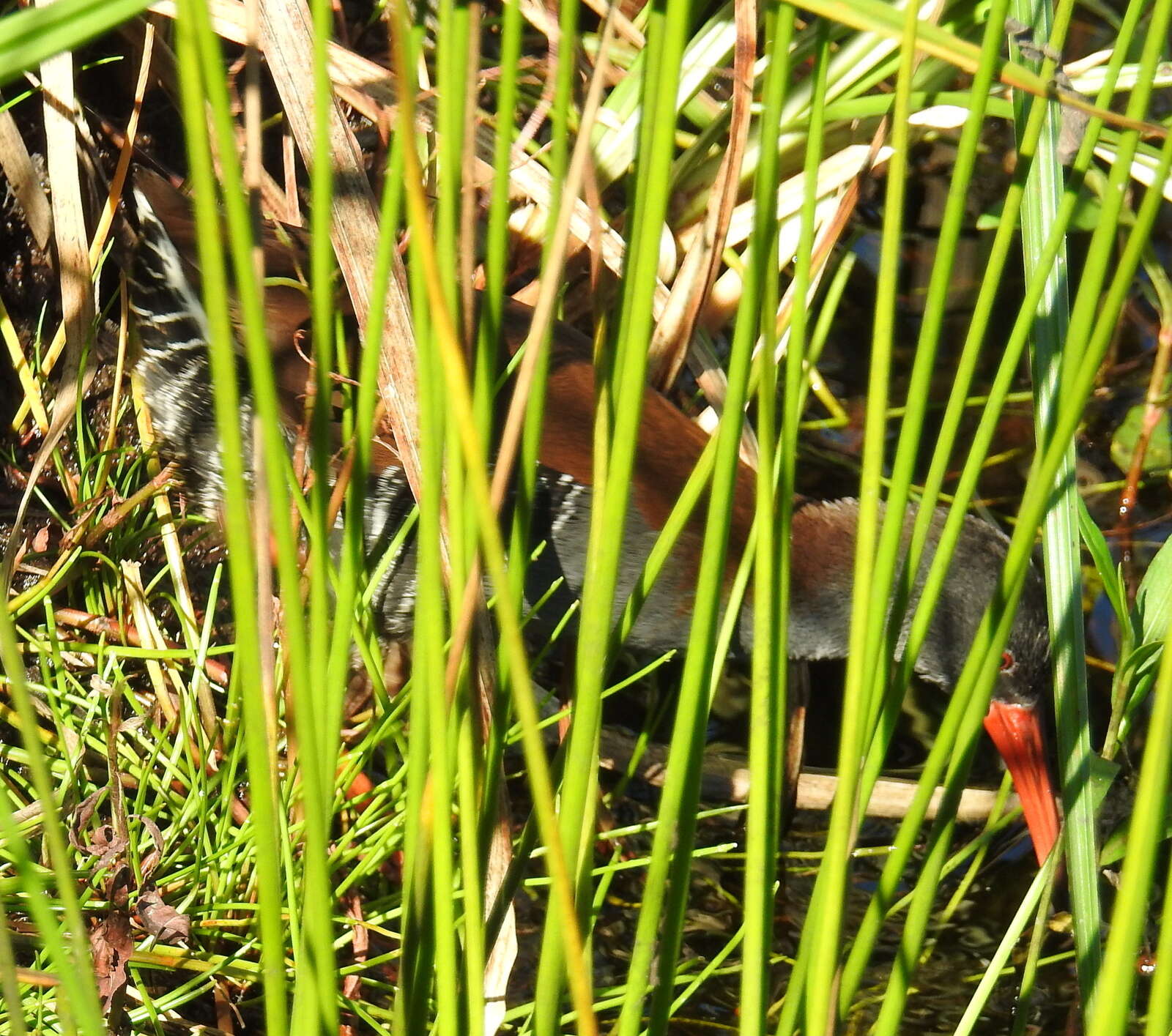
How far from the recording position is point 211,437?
177 cm

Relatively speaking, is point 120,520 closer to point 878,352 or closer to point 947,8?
point 878,352

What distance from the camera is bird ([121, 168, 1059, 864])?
1746mm

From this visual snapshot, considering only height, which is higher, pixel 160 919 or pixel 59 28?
pixel 59 28

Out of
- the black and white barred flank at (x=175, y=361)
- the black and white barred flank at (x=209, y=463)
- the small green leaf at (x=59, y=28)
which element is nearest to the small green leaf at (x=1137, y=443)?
the black and white barred flank at (x=209, y=463)

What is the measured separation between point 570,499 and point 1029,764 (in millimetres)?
754

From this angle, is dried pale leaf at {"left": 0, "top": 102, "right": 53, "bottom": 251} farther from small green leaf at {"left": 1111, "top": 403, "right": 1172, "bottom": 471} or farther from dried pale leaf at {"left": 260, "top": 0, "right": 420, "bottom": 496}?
small green leaf at {"left": 1111, "top": 403, "right": 1172, "bottom": 471}

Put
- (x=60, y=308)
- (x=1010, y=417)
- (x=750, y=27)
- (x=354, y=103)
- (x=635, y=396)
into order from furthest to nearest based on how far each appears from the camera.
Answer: (x=1010, y=417), (x=60, y=308), (x=354, y=103), (x=750, y=27), (x=635, y=396)

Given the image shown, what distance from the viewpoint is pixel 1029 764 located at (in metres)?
1.79

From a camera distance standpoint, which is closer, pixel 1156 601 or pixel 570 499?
pixel 1156 601

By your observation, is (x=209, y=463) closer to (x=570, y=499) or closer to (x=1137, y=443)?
(x=570, y=499)

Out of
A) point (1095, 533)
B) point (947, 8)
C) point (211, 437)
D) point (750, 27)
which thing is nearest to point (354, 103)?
point (211, 437)

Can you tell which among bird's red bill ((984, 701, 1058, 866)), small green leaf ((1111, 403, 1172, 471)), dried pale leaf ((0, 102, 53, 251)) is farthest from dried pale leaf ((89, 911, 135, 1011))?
small green leaf ((1111, 403, 1172, 471))

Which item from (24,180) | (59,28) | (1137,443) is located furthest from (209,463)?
(1137,443)

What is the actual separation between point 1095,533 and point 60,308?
1376 mm
